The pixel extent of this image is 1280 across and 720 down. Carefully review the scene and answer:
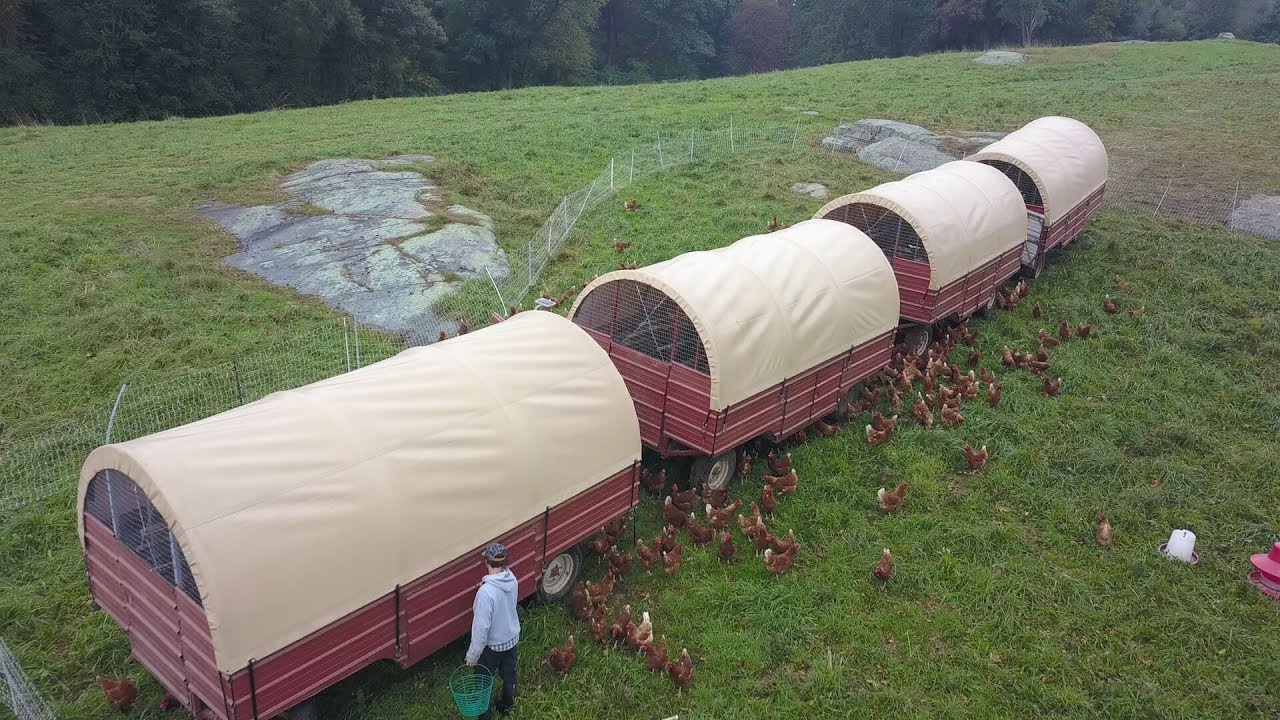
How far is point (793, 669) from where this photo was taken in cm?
865

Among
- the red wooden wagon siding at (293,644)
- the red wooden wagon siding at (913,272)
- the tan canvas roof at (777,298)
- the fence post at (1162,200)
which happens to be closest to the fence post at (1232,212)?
the fence post at (1162,200)

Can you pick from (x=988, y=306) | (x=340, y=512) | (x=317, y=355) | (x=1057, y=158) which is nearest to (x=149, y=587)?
(x=340, y=512)

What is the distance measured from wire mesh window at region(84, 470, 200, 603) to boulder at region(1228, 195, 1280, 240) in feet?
81.2

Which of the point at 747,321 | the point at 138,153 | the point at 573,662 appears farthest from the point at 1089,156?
the point at 138,153

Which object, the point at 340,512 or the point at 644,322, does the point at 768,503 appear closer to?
the point at 644,322

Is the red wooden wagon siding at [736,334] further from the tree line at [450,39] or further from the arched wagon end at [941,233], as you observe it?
the tree line at [450,39]

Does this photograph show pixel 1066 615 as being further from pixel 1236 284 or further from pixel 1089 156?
pixel 1089 156

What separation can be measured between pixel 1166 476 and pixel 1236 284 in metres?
8.99

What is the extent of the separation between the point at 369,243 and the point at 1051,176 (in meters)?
15.4

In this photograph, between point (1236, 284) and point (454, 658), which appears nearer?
point (454, 658)

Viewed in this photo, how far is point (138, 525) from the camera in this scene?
271 inches

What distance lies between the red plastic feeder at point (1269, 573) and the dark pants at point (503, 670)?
28.9ft

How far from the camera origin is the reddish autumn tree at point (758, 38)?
73938mm

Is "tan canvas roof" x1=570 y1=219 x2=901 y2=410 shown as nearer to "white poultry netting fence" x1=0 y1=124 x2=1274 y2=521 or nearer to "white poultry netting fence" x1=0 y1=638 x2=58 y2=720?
"white poultry netting fence" x1=0 y1=124 x2=1274 y2=521
